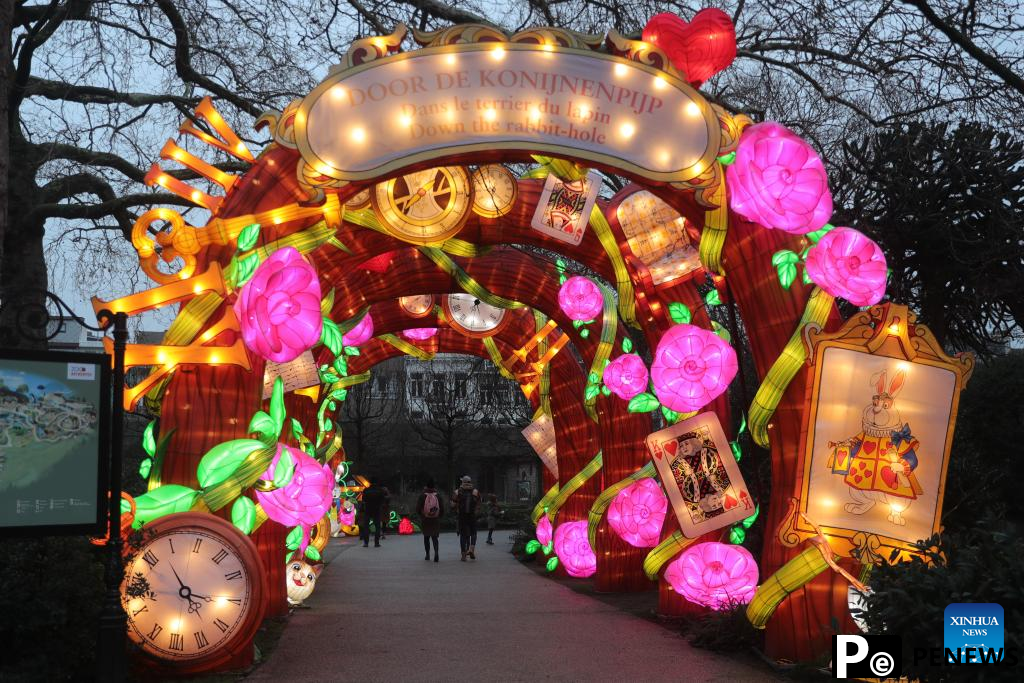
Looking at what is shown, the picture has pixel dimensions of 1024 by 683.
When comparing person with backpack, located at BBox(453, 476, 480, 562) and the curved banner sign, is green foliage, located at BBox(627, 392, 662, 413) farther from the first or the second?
person with backpack, located at BBox(453, 476, 480, 562)

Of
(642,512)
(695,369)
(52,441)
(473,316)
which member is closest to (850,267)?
(695,369)

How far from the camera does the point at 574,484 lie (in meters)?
15.8

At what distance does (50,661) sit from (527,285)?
8.87 meters

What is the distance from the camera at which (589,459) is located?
1596 cm

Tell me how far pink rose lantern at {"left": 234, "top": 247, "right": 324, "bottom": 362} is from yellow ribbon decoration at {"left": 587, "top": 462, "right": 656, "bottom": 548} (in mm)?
6174

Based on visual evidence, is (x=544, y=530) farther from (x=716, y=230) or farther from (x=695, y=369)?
(x=716, y=230)

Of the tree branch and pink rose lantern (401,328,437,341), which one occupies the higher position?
the tree branch

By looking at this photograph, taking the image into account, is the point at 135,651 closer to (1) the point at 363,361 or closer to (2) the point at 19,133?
(2) the point at 19,133

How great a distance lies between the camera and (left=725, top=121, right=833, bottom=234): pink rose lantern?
7801 mm

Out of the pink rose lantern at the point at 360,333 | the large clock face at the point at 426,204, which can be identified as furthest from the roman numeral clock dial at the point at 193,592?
the pink rose lantern at the point at 360,333

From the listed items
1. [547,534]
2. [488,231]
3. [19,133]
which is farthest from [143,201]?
[547,534]

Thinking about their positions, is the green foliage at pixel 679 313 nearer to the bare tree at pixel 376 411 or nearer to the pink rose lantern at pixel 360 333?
the pink rose lantern at pixel 360 333

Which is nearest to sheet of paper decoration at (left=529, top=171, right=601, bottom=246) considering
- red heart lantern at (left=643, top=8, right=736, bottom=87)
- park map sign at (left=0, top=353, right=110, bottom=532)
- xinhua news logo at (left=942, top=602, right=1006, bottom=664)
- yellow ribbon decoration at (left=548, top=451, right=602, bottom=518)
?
red heart lantern at (left=643, top=8, right=736, bottom=87)

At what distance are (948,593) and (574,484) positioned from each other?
10.6 metres
